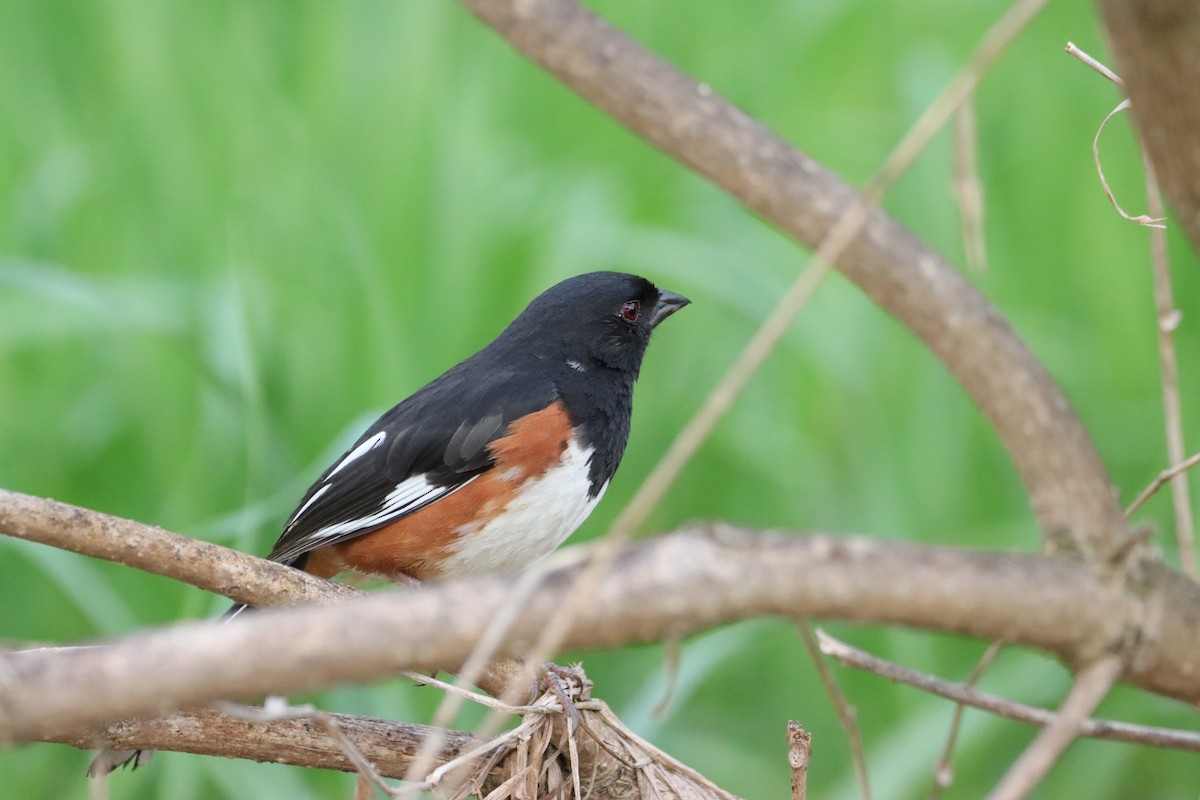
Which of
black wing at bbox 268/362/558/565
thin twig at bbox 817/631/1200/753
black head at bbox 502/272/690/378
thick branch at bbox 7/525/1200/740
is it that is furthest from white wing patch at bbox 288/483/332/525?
thick branch at bbox 7/525/1200/740

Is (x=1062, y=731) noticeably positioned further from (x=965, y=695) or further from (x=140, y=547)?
(x=140, y=547)

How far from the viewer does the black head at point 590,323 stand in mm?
2740

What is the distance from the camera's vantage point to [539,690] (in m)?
1.92

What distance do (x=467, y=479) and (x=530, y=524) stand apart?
0.49ft

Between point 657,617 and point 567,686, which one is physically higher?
point 657,617

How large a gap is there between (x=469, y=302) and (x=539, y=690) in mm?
1620

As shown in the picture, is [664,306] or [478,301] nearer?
[664,306]

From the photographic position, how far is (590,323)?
277 centimetres

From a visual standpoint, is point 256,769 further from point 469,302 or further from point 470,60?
point 470,60

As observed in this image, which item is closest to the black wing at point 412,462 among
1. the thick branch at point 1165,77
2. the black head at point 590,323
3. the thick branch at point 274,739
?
the black head at point 590,323

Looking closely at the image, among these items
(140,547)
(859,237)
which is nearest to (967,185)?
(859,237)

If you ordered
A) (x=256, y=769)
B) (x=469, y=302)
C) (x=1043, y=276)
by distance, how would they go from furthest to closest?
(x=1043, y=276)
(x=469, y=302)
(x=256, y=769)

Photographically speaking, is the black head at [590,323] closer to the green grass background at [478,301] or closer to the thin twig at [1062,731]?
the green grass background at [478,301]

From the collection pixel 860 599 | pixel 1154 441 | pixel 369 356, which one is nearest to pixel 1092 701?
pixel 860 599
